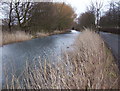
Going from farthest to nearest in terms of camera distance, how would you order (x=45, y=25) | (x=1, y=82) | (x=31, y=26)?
(x=45, y=25), (x=31, y=26), (x=1, y=82)

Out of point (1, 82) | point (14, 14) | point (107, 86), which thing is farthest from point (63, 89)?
point (14, 14)

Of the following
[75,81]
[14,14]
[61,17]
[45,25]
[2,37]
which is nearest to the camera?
[75,81]

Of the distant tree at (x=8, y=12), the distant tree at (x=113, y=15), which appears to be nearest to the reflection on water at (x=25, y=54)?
the distant tree at (x=8, y=12)

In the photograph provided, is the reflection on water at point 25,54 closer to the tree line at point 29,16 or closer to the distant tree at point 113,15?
the tree line at point 29,16

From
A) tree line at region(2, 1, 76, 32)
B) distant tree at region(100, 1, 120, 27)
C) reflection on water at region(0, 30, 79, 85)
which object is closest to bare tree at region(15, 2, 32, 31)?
tree line at region(2, 1, 76, 32)

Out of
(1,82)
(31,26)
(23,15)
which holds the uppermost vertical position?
(23,15)

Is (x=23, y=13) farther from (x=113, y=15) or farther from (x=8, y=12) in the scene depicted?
(x=113, y=15)

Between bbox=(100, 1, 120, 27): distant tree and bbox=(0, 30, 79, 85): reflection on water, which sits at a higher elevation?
bbox=(100, 1, 120, 27): distant tree

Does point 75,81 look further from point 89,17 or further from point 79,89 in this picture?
point 89,17

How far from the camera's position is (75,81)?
262cm

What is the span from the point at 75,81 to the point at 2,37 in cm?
Result: 1262

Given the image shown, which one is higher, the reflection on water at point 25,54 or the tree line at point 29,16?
the tree line at point 29,16

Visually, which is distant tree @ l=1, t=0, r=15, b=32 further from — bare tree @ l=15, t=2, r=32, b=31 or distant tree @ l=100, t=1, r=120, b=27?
distant tree @ l=100, t=1, r=120, b=27

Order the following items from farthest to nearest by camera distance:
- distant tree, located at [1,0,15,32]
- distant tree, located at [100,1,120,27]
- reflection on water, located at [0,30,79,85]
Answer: distant tree, located at [100,1,120,27] < distant tree, located at [1,0,15,32] < reflection on water, located at [0,30,79,85]
